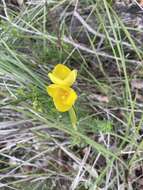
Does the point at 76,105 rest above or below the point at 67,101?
below

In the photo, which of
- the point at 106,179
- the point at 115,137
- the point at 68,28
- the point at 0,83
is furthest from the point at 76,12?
the point at 106,179

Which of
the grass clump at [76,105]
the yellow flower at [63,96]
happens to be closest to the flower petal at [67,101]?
the yellow flower at [63,96]

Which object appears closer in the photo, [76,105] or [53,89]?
[53,89]

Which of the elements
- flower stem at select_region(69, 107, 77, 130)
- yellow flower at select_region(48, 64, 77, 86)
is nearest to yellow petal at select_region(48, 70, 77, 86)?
yellow flower at select_region(48, 64, 77, 86)

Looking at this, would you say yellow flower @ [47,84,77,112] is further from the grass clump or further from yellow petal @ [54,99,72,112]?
the grass clump

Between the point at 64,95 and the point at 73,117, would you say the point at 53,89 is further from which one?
the point at 73,117

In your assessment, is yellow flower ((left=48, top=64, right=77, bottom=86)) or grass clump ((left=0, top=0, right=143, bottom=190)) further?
grass clump ((left=0, top=0, right=143, bottom=190))

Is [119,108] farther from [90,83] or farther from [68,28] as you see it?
[68,28]

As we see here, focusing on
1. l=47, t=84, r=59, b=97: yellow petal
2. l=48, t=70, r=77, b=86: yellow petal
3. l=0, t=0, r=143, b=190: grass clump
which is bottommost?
l=0, t=0, r=143, b=190: grass clump

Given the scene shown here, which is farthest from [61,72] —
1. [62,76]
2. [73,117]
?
[73,117]
